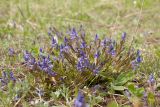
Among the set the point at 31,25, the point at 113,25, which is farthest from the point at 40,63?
the point at 113,25

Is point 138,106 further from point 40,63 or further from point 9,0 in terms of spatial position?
point 9,0

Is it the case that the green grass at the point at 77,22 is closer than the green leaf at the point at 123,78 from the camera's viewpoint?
No

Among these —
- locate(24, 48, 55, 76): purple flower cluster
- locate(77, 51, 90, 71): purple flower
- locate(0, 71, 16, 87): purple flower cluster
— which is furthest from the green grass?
locate(77, 51, 90, 71): purple flower

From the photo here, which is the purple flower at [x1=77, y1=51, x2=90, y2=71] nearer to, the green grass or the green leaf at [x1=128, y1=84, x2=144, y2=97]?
the green leaf at [x1=128, y1=84, x2=144, y2=97]

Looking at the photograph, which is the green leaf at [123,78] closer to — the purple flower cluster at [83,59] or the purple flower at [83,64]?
the purple flower cluster at [83,59]

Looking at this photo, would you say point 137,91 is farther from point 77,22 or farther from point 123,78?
point 77,22

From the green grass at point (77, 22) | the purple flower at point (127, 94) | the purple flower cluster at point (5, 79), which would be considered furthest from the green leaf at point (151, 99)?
the purple flower cluster at point (5, 79)
